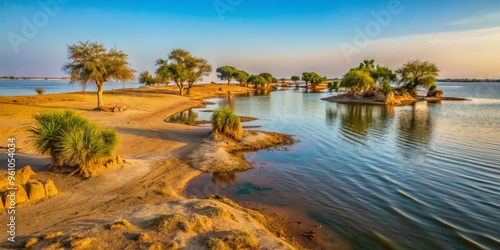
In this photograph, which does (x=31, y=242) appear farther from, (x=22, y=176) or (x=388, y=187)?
(x=388, y=187)

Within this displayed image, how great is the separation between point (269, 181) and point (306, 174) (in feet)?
8.18

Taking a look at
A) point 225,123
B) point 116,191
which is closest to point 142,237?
point 116,191

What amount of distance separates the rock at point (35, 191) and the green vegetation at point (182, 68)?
62080 mm

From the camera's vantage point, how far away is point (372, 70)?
3718 inches

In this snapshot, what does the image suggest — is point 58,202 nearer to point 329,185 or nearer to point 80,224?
point 80,224

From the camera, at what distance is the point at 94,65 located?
36.8 meters

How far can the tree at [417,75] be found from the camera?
86.7 m

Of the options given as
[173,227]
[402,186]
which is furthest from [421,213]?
[173,227]

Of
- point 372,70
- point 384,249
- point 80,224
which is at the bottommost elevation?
point 384,249

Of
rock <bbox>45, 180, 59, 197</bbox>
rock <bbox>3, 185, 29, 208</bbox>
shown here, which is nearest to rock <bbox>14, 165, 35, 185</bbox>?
rock <bbox>3, 185, 29, 208</bbox>

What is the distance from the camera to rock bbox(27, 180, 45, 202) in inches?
402

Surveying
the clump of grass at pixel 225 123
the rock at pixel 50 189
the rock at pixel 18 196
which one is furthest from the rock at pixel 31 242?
the clump of grass at pixel 225 123

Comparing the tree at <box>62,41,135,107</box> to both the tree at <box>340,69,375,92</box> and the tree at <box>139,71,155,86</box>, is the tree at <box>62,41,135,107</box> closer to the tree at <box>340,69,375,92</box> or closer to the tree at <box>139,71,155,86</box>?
the tree at <box>340,69,375,92</box>

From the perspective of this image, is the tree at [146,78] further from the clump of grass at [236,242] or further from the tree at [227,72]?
the clump of grass at [236,242]
